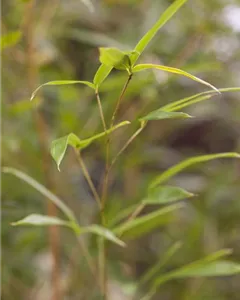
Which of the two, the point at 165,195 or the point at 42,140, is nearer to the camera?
the point at 165,195

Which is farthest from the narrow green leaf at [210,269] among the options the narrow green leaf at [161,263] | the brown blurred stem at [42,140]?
the brown blurred stem at [42,140]

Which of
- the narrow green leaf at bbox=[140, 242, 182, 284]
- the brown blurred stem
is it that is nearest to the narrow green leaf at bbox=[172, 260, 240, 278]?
the narrow green leaf at bbox=[140, 242, 182, 284]

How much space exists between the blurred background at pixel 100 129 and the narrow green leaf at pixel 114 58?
259 millimetres

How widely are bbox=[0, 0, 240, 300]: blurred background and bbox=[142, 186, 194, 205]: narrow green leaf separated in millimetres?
149

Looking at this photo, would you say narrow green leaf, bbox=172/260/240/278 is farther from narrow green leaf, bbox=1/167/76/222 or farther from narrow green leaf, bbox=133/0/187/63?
narrow green leaf, bbox=133/0/187/63

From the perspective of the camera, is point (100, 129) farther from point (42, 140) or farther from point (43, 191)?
point (43, 191)

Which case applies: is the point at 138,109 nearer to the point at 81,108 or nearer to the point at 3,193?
the point at 81,108

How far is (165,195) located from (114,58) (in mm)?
168

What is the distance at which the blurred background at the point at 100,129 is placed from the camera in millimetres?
666

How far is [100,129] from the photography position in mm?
732

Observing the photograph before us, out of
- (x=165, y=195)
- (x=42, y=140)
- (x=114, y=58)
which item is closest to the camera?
(x=114, y=58)

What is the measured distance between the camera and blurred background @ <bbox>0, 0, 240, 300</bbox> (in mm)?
666

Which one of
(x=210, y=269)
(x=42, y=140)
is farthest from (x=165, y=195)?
(x=42, y=140)

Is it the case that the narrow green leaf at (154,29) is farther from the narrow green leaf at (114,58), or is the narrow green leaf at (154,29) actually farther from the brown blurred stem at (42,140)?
the brown blurred stem at (42,140)
